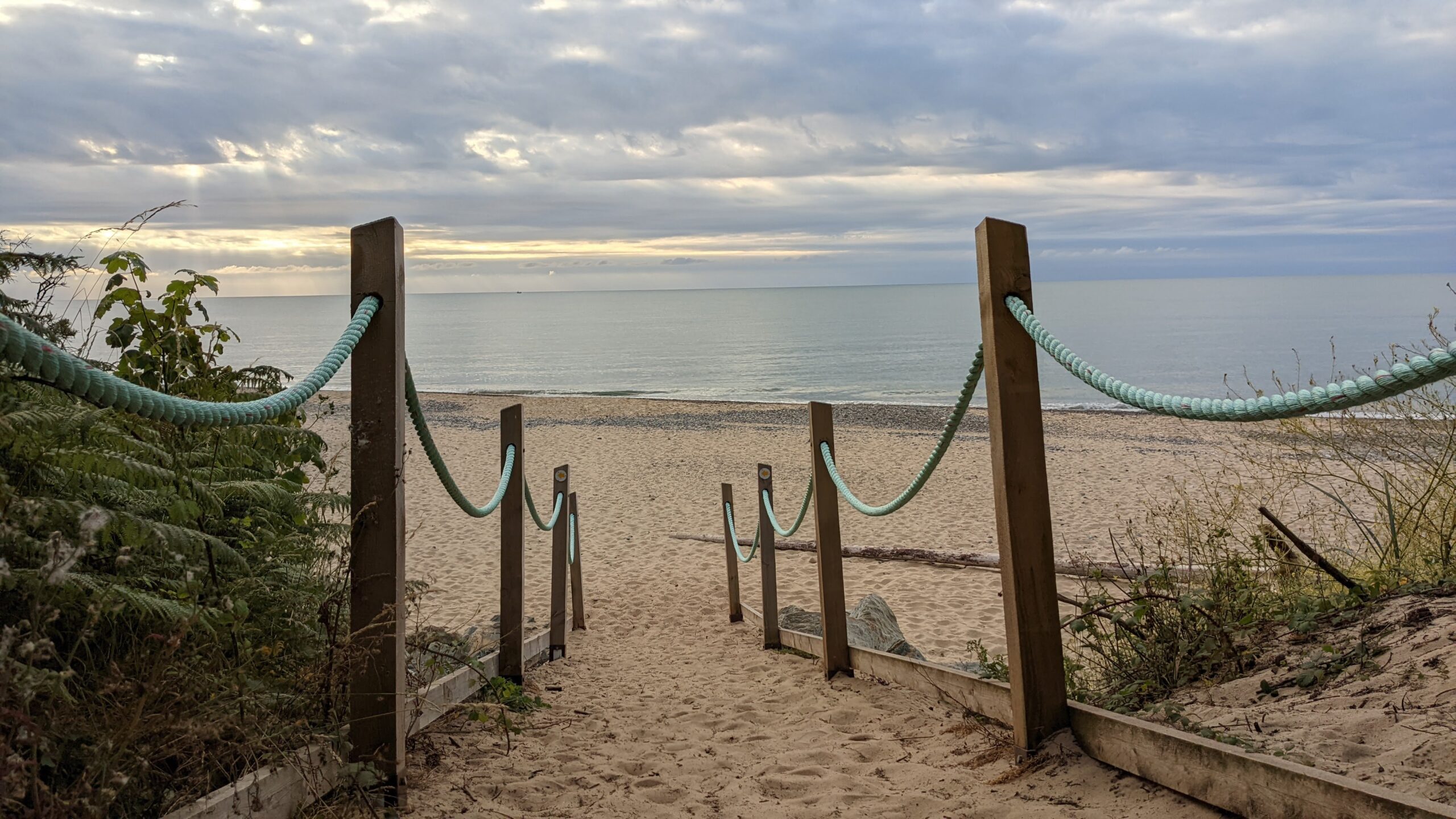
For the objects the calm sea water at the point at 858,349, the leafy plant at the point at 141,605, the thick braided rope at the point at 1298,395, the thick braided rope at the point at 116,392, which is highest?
the calm sea water at the point at 858,349

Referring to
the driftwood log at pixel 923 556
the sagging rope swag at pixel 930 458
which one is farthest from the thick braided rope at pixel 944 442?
the driftwood log at pixel 923 556

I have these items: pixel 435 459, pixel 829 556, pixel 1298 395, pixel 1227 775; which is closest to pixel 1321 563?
pixel 1227 775

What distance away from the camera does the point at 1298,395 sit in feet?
7.18

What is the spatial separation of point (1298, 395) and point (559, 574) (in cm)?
568

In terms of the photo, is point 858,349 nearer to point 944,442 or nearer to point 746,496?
point 746,496

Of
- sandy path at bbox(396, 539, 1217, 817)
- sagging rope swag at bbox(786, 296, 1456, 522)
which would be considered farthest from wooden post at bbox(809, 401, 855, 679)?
sagging rope swag at bbox(786, 296, 1456, 522)

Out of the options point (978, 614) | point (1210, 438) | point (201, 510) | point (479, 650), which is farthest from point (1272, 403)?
point (1210, 438)

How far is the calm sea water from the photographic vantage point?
45406mm

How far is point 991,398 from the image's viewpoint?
350 cm

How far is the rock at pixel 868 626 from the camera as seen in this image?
258 inches

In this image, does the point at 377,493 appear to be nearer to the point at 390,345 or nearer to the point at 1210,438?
the point at 390,345

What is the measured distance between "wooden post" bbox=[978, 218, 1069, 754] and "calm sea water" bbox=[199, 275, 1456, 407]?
6.54m

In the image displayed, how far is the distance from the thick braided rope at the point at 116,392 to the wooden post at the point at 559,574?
176 inches

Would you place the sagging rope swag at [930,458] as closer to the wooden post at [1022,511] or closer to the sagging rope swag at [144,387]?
the wooden post at [1022,511]
